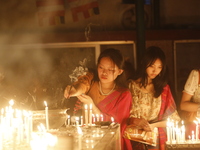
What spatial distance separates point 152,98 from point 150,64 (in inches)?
19.8

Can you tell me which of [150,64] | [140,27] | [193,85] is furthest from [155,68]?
[140,27]

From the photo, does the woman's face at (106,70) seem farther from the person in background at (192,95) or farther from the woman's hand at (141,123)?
the person in background at (192,95)

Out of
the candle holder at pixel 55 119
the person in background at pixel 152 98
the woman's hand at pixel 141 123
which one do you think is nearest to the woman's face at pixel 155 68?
the person in background at pixel 152 98

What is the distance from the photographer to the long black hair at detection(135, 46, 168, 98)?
14.8 feet

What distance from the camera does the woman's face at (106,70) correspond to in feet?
14.2

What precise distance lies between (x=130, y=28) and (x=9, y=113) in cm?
375

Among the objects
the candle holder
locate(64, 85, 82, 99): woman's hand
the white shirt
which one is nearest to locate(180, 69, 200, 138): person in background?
the white shirt

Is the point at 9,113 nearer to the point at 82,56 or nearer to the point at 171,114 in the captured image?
the point at 171,114

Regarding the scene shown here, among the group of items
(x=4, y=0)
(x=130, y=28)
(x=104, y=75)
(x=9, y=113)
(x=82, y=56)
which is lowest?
(x=9, y=113)

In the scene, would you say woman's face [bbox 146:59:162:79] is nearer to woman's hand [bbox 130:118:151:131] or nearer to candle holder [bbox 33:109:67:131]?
woman's hand [bbox 130:118:151:131]

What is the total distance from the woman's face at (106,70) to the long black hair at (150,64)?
45 cm

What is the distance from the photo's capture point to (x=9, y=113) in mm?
3535

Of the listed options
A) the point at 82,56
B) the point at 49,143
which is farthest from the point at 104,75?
the point at 82,56

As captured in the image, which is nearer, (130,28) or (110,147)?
(110,147)
